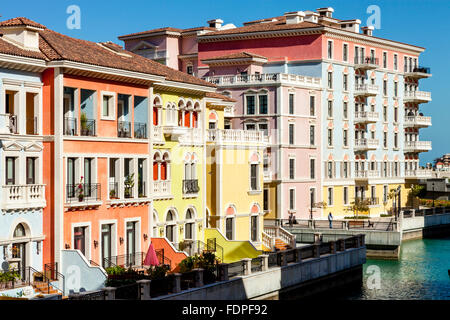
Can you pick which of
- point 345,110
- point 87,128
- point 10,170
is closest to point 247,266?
point 87,128

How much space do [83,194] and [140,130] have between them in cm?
517

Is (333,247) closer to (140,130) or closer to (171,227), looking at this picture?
(171,227)

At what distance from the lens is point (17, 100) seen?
28.4 meters

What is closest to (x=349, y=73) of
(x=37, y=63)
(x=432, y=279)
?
(x=432, y=279)

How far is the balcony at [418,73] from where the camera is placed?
80806 mm

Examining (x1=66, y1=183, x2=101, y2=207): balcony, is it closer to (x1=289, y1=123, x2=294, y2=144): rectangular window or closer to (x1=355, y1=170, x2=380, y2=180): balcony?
(x1=289, y1=123, x2=294, y2=144): rectangular window

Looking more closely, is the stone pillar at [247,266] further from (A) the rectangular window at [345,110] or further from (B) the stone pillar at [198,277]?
(A) the rectangular window at [345,110]

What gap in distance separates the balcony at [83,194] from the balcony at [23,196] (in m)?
1.11

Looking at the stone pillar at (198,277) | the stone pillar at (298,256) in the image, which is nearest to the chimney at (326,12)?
the stone pillar at (298,256)

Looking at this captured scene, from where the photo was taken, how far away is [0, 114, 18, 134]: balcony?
27.7 metres

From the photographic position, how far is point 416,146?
3221 inches
